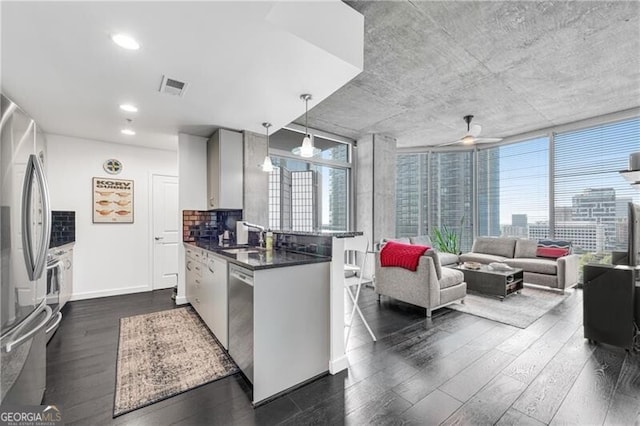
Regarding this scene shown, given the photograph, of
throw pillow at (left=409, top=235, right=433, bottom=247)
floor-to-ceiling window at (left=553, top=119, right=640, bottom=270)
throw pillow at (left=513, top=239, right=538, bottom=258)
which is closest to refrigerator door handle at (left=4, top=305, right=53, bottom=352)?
throw pillow at (left=409, top=235, right=433, bottom=247)

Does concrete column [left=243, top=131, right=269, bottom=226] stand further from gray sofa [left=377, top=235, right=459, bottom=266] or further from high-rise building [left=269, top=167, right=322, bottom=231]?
gray sofa [left=377, top=235, right=459, bottom=266]

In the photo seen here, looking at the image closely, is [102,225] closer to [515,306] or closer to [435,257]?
[435,257]

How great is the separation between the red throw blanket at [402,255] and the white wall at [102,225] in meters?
4.09

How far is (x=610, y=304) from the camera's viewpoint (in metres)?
2.47

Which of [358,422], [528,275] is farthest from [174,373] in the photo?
[528,275]

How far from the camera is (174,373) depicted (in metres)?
2.11

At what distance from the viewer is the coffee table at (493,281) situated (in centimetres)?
392

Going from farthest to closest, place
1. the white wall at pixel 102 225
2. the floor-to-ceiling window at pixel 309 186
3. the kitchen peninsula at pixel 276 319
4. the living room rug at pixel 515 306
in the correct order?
the floor-to-ceiling window at pixel 309 186 → the white wall at pixel 102 225 → the living room rug at pixel 515 306 → the kitchen peninsula at pixel 276 319

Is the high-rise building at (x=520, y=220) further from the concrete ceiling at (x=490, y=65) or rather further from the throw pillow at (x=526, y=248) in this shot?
the concrete ceiling at (x=490, y=65)

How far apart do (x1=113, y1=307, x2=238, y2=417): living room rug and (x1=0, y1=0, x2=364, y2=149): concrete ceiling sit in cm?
249

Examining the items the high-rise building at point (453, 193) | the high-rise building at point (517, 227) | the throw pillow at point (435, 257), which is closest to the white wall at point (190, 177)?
the throw pillow at point (435, 257)

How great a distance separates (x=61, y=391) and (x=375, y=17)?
379cm

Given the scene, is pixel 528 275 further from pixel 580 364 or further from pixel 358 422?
pixel 358 422

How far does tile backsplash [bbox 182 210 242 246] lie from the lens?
4.17 m
